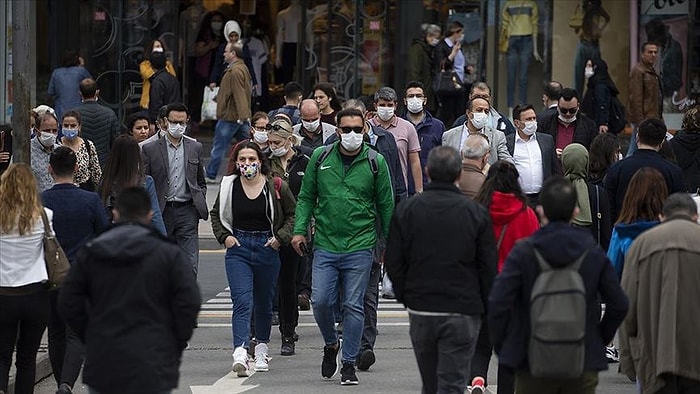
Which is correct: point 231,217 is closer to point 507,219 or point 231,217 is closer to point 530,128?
point 507,219

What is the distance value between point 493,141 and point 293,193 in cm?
180

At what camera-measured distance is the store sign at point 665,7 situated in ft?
73.0

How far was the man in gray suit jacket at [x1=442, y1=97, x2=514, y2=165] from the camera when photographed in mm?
12422

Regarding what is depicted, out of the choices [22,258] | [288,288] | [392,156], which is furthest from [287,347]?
[22,258]

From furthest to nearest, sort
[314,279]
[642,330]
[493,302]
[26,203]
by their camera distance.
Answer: [314,279] → [26,203] → [642,330] → [493,302]

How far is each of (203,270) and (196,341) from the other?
12.3 feet

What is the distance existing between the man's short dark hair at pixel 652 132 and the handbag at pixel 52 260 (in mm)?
4261

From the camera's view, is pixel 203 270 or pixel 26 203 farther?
pixel 203 270

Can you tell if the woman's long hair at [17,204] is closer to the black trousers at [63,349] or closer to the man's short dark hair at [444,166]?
the black trousers at [63,349]

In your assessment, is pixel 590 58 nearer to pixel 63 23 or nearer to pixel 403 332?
pixel 63 23

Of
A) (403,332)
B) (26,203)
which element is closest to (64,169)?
(26,203)

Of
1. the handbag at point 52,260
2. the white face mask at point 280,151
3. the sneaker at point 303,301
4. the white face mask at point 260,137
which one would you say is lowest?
the sneaker at point 303,301

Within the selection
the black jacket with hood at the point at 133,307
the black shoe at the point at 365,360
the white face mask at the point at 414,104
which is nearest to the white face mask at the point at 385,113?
the white face mask at the point at 414,104

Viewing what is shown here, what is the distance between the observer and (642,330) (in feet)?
26.1
